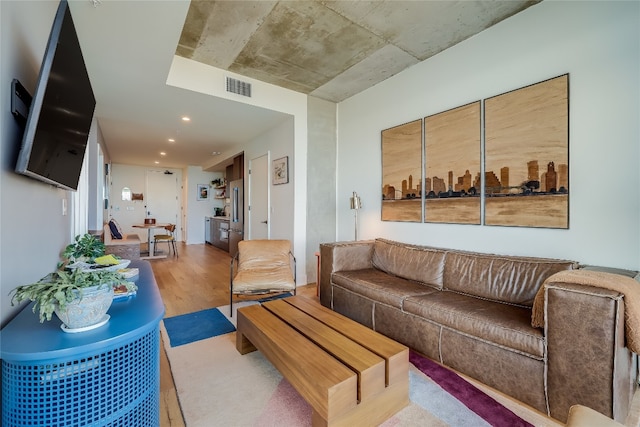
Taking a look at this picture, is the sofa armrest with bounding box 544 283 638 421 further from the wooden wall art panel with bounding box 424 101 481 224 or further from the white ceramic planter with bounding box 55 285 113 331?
the white ceramic planter with bounding box 55 285 113 331

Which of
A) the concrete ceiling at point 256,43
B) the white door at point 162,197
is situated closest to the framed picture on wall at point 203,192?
the white door at point 162,197

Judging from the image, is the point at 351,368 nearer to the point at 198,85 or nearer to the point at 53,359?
the point at 53,359

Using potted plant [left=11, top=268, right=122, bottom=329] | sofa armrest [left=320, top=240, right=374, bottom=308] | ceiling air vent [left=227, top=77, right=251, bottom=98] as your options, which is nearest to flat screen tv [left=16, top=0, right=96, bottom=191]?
potted plant [left=11, top=268, right=122, bottom=329]

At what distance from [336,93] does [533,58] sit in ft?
7.92

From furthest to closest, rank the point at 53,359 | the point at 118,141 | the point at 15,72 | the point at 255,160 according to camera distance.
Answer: the point at 118,141, the point at 255,160, the point at 15,72, the point at 53,359

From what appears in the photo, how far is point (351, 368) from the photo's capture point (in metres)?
1.39

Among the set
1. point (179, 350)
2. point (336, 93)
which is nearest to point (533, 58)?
point (336, 93)

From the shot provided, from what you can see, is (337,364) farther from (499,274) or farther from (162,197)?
(162,197)

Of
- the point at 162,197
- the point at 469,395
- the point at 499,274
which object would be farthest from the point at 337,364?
the point at 162,197

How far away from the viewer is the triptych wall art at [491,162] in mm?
2197

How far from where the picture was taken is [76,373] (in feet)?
2.96

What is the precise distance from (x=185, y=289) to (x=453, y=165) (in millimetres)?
3803

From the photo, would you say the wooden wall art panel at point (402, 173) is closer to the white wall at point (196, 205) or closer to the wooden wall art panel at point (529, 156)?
the wooden wall art panel at point (529, 156)

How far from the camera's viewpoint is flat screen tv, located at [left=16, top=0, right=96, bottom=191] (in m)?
1.15
